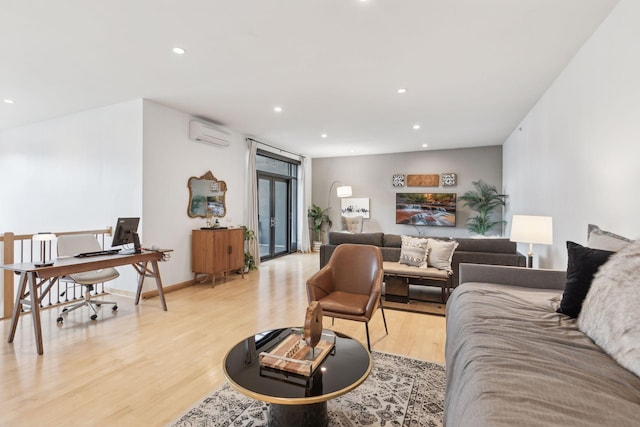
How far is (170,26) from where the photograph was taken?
8.23 ft

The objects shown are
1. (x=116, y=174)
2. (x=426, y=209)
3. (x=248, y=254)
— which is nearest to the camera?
(x=116, y=174)

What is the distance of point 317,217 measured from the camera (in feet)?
28.9

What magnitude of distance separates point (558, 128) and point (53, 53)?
522cm

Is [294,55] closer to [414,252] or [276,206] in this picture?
[414,252]

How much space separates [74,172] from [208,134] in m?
2.15

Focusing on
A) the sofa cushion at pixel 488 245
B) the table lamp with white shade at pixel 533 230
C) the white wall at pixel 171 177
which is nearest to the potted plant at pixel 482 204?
the sofa cushion at pixel 488 245

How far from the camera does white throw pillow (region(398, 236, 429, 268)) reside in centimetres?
400

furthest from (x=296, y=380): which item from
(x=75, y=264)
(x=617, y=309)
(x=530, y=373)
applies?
(x=75, y=264)

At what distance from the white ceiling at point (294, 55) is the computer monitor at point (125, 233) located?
164 centimetres

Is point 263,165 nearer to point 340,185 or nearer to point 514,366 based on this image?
point 340,185

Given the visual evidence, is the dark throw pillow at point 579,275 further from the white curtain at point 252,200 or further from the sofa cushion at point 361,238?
the white curtain at point 252,200

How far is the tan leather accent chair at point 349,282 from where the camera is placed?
264 cm

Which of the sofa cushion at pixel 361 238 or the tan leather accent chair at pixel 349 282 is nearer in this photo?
the tan leather accent chair at pixel 349 282

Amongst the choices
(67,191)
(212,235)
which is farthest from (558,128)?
(67,191)
